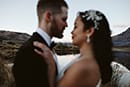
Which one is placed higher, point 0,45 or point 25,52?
point 25,52

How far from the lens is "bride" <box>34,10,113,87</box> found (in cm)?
143

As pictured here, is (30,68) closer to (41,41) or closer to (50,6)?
(41,41)

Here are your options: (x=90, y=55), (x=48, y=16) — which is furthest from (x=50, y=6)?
(x=90, y=55)

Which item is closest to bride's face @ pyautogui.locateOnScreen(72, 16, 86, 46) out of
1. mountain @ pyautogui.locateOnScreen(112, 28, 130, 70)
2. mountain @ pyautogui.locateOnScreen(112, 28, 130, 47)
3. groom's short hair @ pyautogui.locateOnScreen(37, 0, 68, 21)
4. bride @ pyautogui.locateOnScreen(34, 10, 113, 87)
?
bride @ pyautogui.locateOnScreen(34, 10, 113, 87)

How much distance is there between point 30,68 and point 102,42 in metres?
0.42

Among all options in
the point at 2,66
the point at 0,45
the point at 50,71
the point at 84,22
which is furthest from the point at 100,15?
the point at 0,45

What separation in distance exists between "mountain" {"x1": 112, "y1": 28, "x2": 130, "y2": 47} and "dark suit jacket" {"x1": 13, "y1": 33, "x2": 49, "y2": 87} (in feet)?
17.7

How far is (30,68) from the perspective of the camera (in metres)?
1.29

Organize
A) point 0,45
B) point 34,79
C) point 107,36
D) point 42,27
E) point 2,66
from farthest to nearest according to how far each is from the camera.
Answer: point 0,45 → point 2,66 → point 107,36 → point 42,27 → point 34,79

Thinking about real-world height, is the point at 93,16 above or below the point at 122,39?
above

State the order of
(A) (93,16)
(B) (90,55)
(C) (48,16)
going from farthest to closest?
(A) (93,16) → (B) (90,55) → (C) (48,16)

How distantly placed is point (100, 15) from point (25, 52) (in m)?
0.51

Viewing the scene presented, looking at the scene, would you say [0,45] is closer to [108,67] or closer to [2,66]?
[2,66]

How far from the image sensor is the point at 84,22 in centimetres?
157
